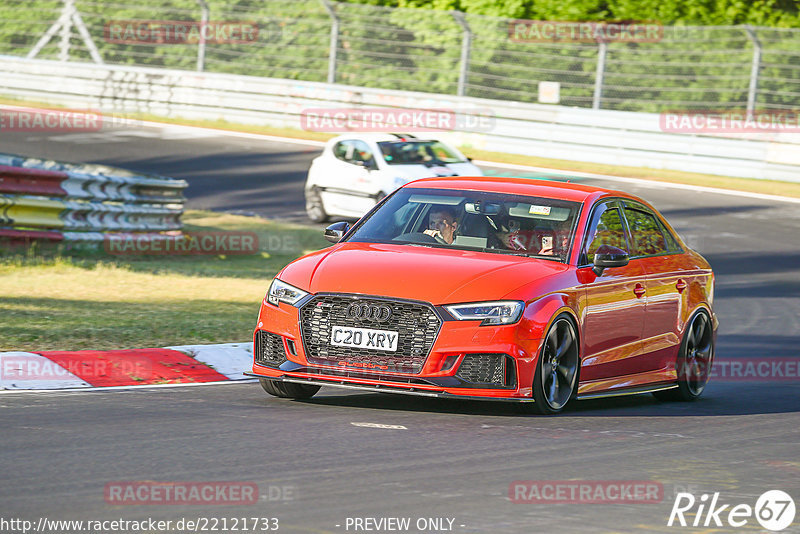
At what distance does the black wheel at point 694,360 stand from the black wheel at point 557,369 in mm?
1722

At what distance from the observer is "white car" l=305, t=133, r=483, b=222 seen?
23.0m

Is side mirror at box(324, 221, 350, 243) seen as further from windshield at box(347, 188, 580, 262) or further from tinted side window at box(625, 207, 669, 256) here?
tinted side window at box(625, 207, 669, 256)

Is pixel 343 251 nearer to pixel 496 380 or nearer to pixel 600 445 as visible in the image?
pixel 496 380

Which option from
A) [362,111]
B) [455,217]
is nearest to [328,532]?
[455,217]

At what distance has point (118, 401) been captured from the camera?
29.1 ft

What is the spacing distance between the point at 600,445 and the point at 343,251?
2270mm

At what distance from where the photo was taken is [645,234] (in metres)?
10.5

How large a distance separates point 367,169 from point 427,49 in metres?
10.3

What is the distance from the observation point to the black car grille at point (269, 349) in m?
8.88
